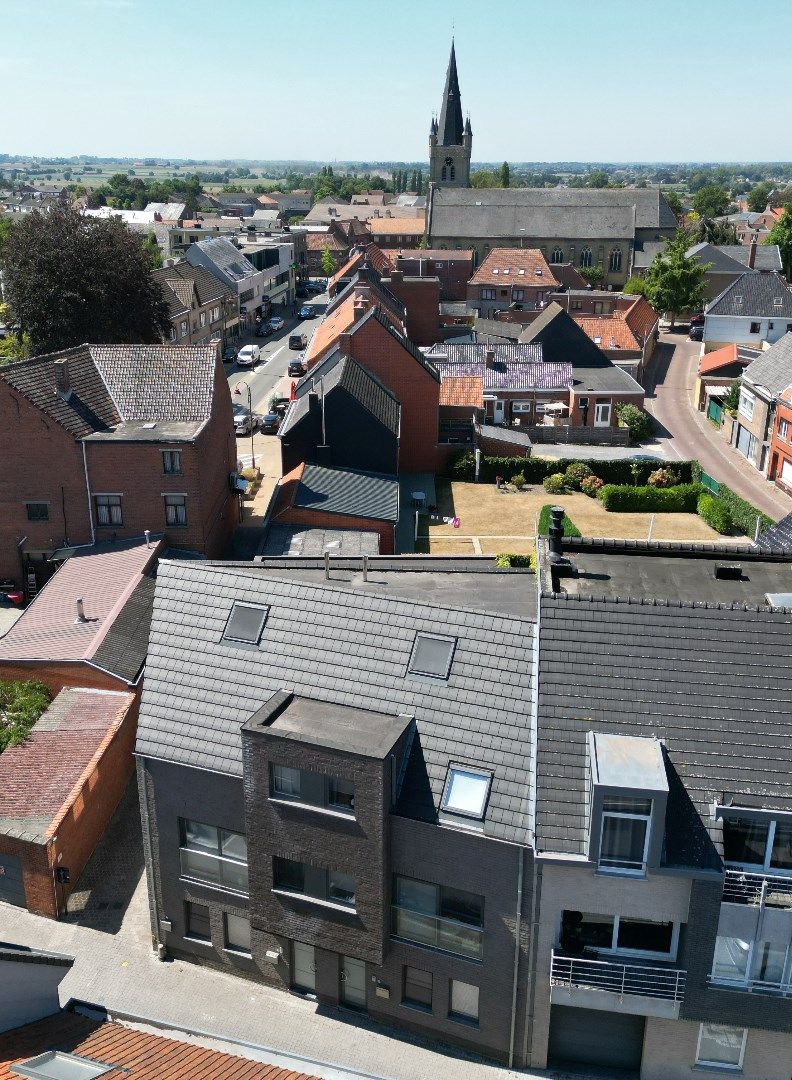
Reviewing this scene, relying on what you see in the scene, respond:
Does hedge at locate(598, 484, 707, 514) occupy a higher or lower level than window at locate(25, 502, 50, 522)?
lower

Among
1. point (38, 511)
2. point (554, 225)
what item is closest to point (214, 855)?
point (38, 511)

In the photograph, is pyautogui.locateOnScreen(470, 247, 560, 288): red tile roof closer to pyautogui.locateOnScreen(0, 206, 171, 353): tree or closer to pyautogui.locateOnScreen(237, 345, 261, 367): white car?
pyautogui.locateOnScreen(237, 345, 261, 367): white car

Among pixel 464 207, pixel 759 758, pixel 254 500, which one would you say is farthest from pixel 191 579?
pixel 464 207

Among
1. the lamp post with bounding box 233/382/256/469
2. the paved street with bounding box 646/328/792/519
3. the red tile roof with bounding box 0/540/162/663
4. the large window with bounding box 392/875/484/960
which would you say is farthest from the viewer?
the lamp post with bounding box 233/382/256/469

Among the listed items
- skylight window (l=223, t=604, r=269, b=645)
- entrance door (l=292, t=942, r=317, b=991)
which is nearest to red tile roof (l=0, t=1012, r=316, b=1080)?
entrance door (l=292, t=942, r=317, b=991)

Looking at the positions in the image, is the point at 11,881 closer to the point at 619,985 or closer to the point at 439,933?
the point at 439,933

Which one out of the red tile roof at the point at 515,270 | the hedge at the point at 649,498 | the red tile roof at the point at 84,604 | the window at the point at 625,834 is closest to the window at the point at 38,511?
the red tile roof at the point at 84,604
